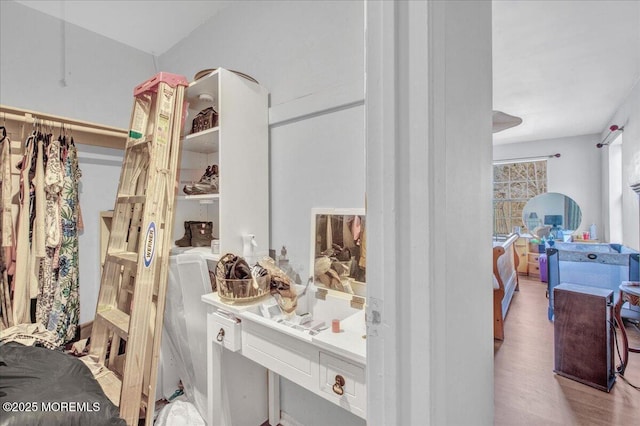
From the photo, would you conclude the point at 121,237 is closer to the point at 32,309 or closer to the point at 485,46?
the point at 32,309

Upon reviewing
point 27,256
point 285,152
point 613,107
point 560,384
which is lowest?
point 560,384

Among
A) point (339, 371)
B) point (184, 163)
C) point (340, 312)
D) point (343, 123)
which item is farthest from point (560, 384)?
point (184, 163)

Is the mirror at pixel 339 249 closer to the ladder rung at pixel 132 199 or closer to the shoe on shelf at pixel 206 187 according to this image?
the shoe on shelf at pixel 206 187

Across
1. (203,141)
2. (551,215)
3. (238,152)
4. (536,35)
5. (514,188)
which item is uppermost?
(536,35)

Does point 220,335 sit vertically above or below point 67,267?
below

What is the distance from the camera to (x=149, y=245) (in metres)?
1.53

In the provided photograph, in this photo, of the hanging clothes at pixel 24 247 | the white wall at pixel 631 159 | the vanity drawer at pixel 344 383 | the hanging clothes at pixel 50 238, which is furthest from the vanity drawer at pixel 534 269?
the hanging clothes at pixel 24 247

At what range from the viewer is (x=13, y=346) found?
1.39 meters

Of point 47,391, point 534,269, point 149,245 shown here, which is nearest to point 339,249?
point 149,245

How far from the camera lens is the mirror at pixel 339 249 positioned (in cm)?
136

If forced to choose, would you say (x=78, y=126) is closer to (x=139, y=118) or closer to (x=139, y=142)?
(x=139, y=118)

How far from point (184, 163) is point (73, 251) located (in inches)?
35.0

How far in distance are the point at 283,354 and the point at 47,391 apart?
94 centimetres

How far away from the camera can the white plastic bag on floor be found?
5.36 feet
